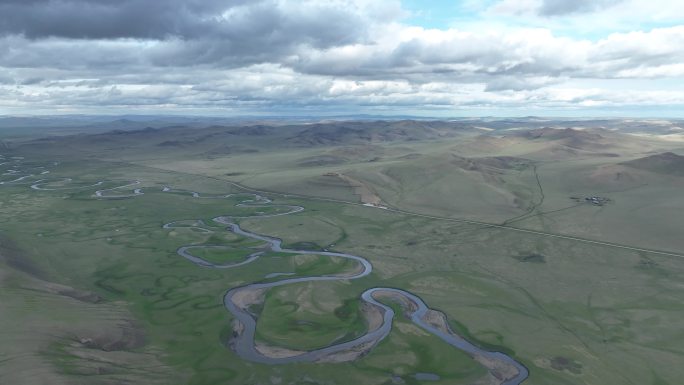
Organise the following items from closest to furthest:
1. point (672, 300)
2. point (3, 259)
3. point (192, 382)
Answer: point (192, 382) < point (672, 300) < point (3, 259)

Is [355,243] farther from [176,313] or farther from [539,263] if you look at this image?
[176,313]

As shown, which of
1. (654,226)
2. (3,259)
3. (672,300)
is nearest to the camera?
(672,300)

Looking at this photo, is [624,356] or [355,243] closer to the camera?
[624,356]

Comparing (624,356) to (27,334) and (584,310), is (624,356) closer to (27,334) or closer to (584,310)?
(584,310)

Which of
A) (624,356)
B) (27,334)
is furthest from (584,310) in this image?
(27,334)

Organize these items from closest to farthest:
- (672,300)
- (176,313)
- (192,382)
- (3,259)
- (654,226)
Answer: (192,382) → (176,313) → (672,300) → (3,259) → (654,226)

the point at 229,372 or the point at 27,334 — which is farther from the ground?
the point at 27,334

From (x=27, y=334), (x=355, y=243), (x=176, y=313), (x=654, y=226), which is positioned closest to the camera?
(x=27, y=334)

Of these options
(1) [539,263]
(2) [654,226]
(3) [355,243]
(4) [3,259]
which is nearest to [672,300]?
(1) [539,263]

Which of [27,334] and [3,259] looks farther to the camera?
[3,259]
